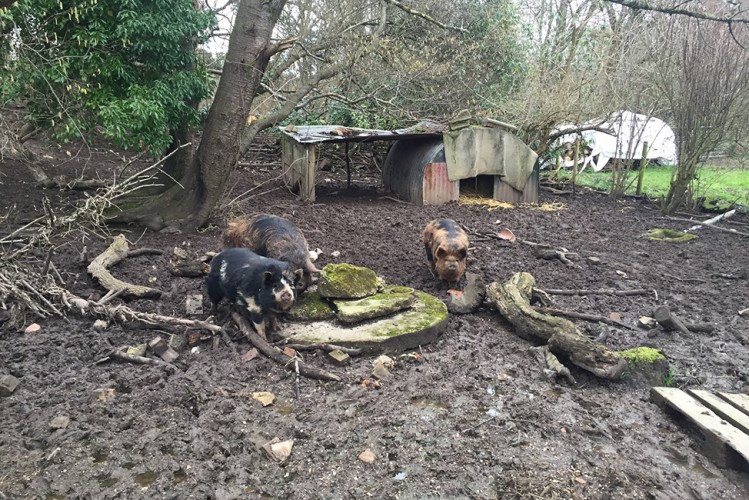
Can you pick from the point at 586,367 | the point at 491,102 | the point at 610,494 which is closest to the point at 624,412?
the point at 586,367

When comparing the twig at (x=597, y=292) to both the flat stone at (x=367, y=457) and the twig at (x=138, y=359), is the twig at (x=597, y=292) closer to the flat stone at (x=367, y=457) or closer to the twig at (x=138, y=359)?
the flat stone at (x=367, y=457)

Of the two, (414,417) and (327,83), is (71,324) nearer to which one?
(414,417)

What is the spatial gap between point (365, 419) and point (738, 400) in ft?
9.34

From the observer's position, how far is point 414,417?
4.06 m

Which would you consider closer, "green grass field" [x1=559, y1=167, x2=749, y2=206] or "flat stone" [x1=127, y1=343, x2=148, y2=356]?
"flat stone" [x1=127, y1=343, x2=148, y2=356]

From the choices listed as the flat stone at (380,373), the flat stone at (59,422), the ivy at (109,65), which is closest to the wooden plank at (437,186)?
the ivy at (109,65)

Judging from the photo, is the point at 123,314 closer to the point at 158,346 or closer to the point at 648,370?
the point at 158,346

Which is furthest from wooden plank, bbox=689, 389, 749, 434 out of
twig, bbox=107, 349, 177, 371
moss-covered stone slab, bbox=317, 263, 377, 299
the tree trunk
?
the tree trunk

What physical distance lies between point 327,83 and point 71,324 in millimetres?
13535

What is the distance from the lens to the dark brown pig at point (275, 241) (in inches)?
234

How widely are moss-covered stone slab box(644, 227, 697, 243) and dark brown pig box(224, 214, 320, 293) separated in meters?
6.51

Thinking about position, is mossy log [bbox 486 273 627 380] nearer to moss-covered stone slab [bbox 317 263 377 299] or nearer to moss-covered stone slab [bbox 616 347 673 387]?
moss-covered stone slab [bbox 616 347 673 387]

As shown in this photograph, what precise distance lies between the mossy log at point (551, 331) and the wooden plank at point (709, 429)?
0.41 metres

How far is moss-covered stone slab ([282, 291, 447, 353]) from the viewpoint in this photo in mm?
5008
